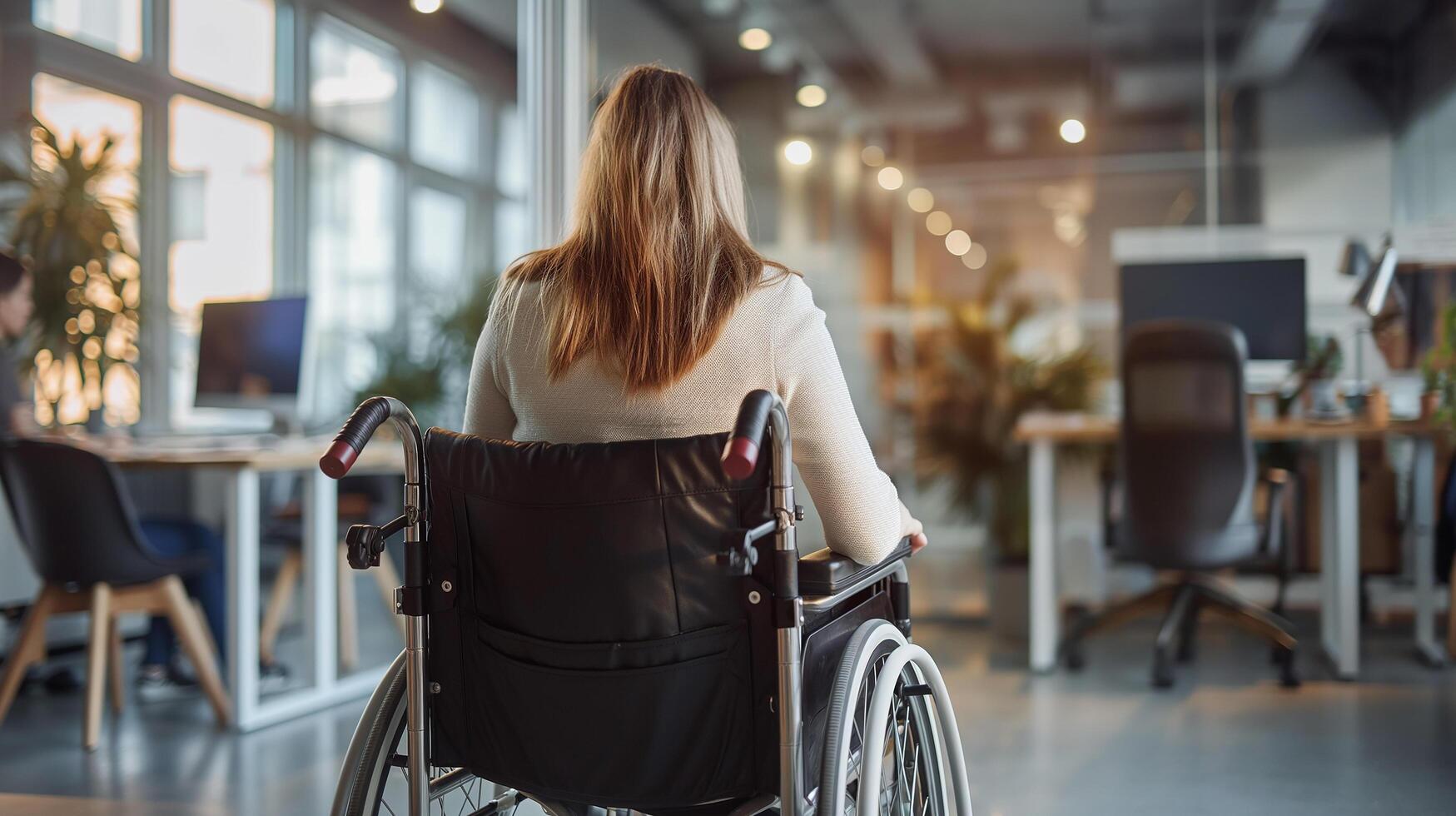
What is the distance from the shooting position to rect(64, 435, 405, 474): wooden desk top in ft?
10.3

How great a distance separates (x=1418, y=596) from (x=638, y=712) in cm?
372

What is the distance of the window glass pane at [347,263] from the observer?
19.7 feet

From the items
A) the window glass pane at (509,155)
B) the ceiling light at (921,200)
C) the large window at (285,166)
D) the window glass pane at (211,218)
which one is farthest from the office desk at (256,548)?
the window glass pane at (509,155)

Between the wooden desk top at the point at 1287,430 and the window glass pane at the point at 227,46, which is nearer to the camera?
the wooden desk top at the point at 1287,430

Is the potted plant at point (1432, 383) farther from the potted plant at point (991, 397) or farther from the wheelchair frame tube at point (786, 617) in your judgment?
the wheelchair frame tube at point (786, 617)

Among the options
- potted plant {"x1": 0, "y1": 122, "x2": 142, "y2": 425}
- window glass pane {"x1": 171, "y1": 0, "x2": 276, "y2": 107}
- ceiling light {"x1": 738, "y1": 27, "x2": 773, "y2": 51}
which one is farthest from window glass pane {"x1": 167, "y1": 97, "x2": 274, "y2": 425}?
ceiling light {"x1": 738, "y1": 27, "x2": 773, "y2": 51}

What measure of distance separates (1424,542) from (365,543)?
3787 mm

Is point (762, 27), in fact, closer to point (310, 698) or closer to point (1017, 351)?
point (1017, 351)

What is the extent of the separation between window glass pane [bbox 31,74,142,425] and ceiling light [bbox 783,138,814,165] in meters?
3.40

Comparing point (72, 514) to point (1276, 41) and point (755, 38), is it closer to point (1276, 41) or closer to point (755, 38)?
point (755, 38)

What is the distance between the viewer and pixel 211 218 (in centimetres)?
542

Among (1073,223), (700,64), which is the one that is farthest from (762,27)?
(1073,223)

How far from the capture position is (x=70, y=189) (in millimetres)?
4242

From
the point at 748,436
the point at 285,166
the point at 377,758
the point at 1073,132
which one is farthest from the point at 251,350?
the point at 1073,132
